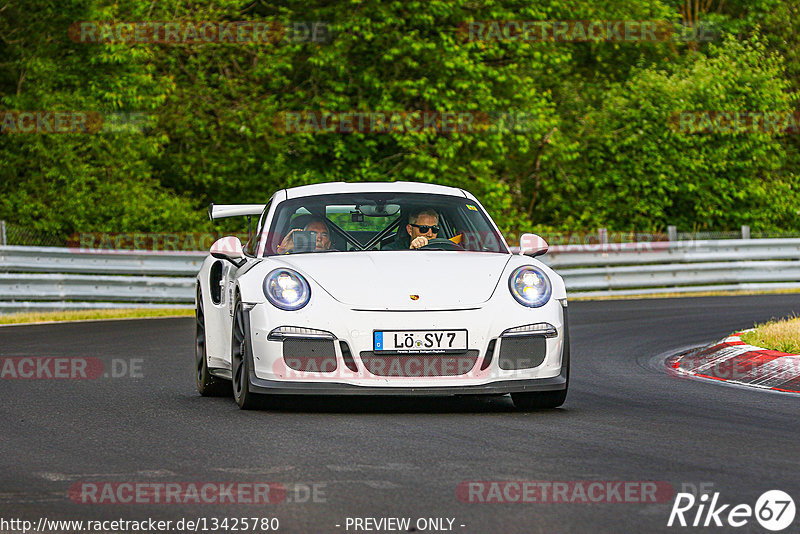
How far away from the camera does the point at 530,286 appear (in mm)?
8453

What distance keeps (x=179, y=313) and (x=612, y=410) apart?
13399 millimetres

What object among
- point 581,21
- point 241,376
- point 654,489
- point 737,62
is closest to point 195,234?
point 581,21

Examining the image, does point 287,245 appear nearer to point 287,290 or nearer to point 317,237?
point 317,237

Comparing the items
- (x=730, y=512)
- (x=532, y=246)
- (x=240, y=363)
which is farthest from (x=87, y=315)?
(x=730, y=512)

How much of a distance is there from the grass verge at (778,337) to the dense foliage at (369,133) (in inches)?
710

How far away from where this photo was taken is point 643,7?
41.2 metres

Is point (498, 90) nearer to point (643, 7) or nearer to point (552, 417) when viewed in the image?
point (643, 7)

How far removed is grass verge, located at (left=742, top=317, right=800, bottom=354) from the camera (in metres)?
10.9

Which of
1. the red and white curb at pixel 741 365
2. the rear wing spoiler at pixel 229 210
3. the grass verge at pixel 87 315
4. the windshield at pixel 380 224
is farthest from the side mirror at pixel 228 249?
the grass verge at pixel 87 315

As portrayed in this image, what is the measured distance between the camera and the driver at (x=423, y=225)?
31.1ft

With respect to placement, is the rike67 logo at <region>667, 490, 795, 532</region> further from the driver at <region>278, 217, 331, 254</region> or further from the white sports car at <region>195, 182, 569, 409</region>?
the driver at <region>278, 217, 331, 254</region>

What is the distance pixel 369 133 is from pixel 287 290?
22930 millimetres

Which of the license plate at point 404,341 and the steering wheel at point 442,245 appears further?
the steering wheel at point 442,245

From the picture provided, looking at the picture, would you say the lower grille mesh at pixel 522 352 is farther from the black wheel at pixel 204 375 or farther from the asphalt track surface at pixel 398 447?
the black wheel at pixel 204 375
